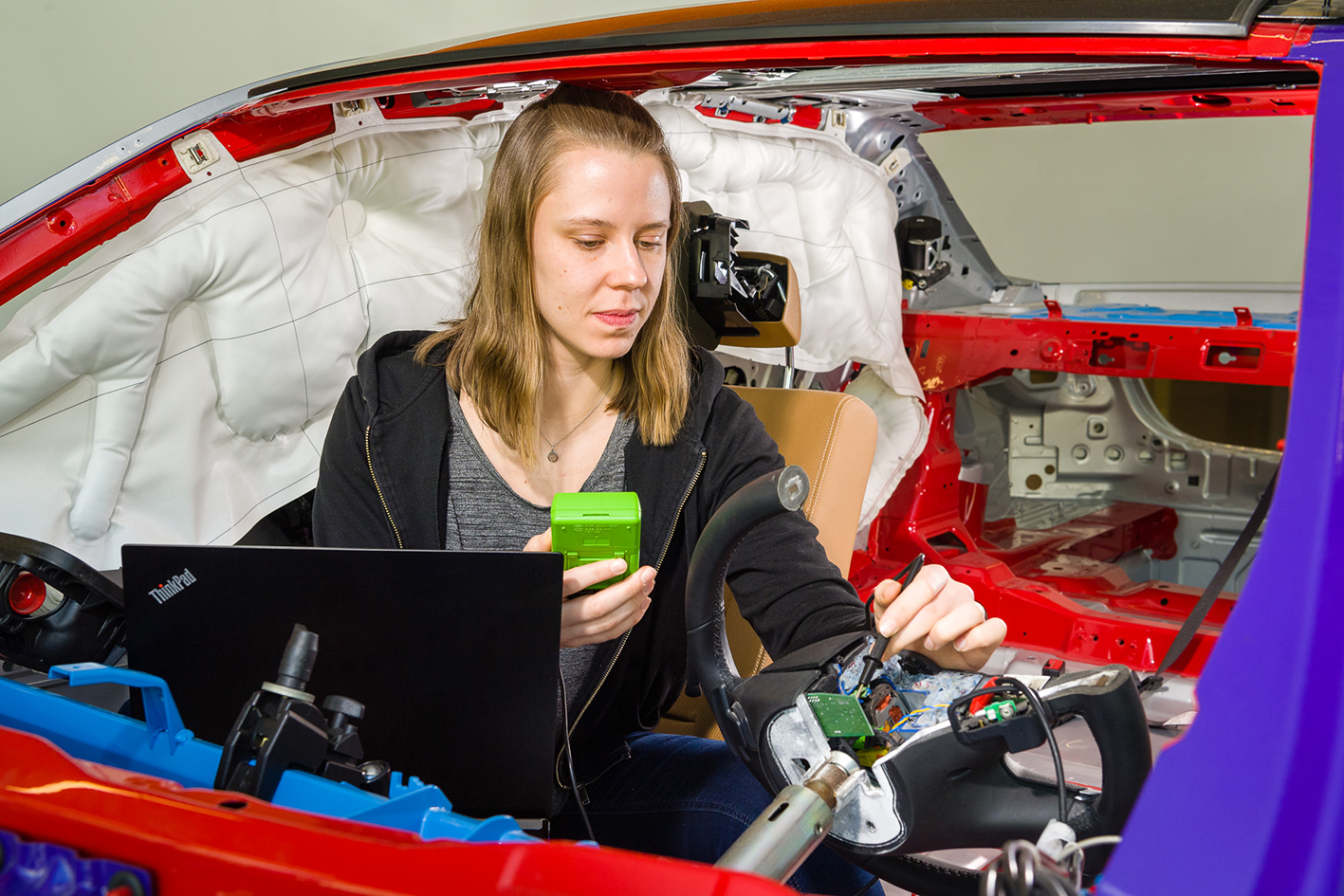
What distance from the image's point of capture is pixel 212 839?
0.67m

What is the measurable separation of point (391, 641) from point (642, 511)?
64cm

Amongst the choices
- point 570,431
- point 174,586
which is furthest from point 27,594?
point 570,431

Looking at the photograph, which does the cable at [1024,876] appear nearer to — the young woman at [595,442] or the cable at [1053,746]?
the cable at [1053,746]

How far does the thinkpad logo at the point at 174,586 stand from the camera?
912 mm

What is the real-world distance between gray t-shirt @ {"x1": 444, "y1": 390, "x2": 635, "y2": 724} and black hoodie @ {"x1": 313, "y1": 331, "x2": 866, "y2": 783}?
0.02 m

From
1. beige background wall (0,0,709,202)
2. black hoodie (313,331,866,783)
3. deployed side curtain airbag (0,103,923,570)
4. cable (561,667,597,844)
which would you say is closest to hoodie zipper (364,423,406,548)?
black hoodie (313,331,866,783)

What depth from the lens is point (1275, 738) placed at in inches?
22.7

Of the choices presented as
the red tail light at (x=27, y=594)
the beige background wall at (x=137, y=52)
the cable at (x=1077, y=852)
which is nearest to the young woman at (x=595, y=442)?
the red tail light at (x=27, y=594)

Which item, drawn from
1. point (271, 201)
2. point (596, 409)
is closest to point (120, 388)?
point (271, 201)

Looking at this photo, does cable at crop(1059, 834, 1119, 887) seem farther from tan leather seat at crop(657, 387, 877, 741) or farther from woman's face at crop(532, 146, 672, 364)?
tan leather seat at crop(657, 387, 877, 741)

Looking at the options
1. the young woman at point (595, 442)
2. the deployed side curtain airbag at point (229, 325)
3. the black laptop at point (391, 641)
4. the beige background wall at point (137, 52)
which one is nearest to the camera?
the black laptop at point (391, 641)

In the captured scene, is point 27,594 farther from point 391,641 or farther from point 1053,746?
point 1053,746

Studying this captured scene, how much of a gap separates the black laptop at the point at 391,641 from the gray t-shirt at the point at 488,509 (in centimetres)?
50

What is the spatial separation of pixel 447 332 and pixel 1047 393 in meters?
2.45
